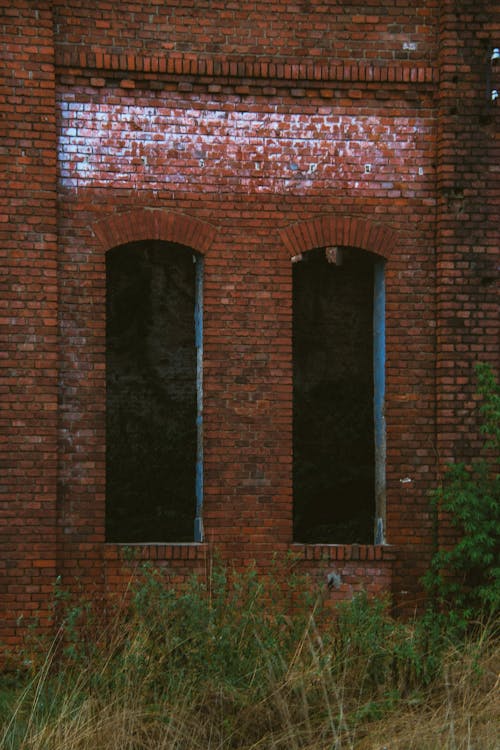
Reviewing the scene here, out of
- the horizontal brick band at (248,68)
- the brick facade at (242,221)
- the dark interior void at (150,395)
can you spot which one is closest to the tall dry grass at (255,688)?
the brick facade at (242,221)

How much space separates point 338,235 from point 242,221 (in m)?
0.93

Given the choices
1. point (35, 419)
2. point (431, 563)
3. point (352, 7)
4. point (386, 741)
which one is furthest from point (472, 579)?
point (352, 7)

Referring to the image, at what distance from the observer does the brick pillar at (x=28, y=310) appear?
896 centimetres

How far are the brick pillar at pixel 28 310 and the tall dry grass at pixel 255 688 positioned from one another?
157 centimetres

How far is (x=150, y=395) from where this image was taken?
15125 mm

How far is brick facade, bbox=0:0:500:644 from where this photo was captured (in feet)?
30.0

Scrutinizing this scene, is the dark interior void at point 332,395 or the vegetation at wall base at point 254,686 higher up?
the dark interior void at point 332,395

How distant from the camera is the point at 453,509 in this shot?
9.01m

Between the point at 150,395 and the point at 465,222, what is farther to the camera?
the point at 150,395

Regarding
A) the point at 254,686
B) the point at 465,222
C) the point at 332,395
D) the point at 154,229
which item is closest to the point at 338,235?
the point at 465,222

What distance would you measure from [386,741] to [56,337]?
4806 mm

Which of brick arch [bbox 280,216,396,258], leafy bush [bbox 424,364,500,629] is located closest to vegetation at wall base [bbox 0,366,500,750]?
leafy bush [bbox 424,364,500,629]

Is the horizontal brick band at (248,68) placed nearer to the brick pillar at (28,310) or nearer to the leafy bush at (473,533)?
the brick pillar at (28,310)

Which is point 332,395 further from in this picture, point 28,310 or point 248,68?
point 28,310
